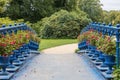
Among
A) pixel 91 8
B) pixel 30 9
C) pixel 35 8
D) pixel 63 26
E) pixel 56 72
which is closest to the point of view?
pixel 56 72

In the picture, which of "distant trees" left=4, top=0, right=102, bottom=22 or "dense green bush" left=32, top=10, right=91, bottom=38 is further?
"distant trees" left=4, top=0, right=102, bottom=22

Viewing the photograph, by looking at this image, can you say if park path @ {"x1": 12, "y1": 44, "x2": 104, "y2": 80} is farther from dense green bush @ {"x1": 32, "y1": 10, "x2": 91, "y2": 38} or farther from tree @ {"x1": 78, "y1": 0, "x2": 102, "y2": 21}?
tree @ {"x1": 78, "y1": 0, "x2": 102, "y2": 21}

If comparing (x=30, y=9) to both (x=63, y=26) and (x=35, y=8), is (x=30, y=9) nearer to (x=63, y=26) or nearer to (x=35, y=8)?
(x=35, y=8)

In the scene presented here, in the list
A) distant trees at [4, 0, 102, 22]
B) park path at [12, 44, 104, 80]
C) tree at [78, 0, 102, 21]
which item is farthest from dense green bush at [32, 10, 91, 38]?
tree at [78, 0, 102, 21]

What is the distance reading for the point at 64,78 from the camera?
28.0 ft

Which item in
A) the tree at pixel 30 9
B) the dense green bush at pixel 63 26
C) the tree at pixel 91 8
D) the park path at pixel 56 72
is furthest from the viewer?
the tree at pixel 91 8

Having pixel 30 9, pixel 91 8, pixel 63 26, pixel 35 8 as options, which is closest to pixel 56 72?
pixel 63 26

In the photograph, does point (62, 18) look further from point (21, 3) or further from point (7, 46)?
point (7, 46)

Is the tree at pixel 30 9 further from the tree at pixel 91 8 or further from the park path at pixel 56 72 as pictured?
the park path at pixel 56 72

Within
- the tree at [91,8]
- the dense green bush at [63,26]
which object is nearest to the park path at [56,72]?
the dense green bush at [63,26]

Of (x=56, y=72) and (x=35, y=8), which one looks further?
(x=35, y=8)

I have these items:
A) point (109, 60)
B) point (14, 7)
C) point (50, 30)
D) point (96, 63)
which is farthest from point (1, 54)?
point (14, 7)

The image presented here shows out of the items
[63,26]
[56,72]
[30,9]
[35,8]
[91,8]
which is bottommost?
[91,8]

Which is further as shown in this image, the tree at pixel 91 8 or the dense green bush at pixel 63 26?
the tree at pixel 91 8
